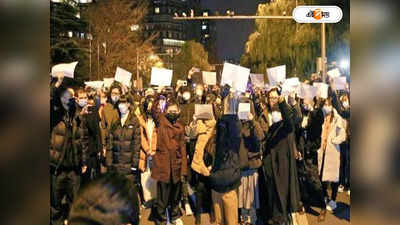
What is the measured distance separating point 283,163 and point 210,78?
46.1 inches

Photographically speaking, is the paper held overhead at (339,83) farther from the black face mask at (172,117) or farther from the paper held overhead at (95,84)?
the paper held overhead at (95,84)

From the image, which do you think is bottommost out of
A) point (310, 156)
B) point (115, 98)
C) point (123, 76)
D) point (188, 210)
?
point (188, 210)

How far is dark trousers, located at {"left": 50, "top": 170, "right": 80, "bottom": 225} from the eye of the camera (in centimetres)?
457

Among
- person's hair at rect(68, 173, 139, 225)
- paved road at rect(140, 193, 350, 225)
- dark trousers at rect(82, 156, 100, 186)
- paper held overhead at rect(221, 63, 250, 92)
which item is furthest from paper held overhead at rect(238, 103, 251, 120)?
person's hair at rect(68, 173, 139, 225)

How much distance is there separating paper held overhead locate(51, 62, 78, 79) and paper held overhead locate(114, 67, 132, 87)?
0.55m

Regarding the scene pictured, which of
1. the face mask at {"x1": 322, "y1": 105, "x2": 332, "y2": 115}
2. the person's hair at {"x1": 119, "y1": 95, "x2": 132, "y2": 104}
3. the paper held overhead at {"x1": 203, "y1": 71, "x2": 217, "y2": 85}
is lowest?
the face mask at {"x1": 322, "y1": 105, "x2": 332, "y2": 115}

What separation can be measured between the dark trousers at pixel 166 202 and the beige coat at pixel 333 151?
1.59 m

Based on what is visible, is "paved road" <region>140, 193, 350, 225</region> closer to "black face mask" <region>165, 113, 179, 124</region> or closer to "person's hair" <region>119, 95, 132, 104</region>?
"black face mask" <region>165, 113, 179, 124</region>

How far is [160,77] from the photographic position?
17.6 ft

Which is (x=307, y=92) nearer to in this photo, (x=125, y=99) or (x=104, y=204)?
(x=125, y=99)

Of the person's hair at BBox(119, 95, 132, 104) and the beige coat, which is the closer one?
the beige coat

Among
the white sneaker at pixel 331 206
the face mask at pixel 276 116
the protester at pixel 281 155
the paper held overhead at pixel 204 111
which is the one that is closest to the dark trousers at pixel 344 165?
the white sneaker at pixel 331 206

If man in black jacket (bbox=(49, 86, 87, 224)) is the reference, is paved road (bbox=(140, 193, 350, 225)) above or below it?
below

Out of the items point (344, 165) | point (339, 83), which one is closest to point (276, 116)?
point (339, 83)
